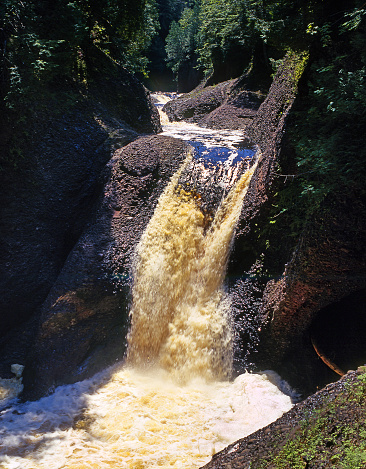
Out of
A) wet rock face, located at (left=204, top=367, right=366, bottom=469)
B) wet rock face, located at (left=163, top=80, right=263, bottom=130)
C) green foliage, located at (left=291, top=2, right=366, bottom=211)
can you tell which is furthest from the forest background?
wet rock face, located at (left=204, top=367, right=366, bottom=469)

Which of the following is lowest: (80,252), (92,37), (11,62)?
(80,252)

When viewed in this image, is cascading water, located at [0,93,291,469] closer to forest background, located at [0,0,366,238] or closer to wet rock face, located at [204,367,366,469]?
wet rock face, located at [204,367,366,469]

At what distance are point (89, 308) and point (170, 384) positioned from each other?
1725 mm

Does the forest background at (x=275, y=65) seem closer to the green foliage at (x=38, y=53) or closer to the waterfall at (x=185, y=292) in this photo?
the green foliage at (x=38, y=53)

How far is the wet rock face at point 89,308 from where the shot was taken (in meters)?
5.64

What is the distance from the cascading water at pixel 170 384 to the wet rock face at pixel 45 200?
1.49m

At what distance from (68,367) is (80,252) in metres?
1.79

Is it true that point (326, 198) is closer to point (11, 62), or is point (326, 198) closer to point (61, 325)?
point (61, 325)

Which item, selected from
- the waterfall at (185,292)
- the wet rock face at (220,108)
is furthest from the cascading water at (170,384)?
the wet rock face at (220,108)

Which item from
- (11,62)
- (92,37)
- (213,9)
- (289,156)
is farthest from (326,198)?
(213,9)

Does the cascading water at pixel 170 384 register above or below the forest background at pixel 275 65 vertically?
below

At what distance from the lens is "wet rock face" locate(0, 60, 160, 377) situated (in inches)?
242

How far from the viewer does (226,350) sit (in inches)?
208

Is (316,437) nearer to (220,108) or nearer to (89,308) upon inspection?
(89,308)
